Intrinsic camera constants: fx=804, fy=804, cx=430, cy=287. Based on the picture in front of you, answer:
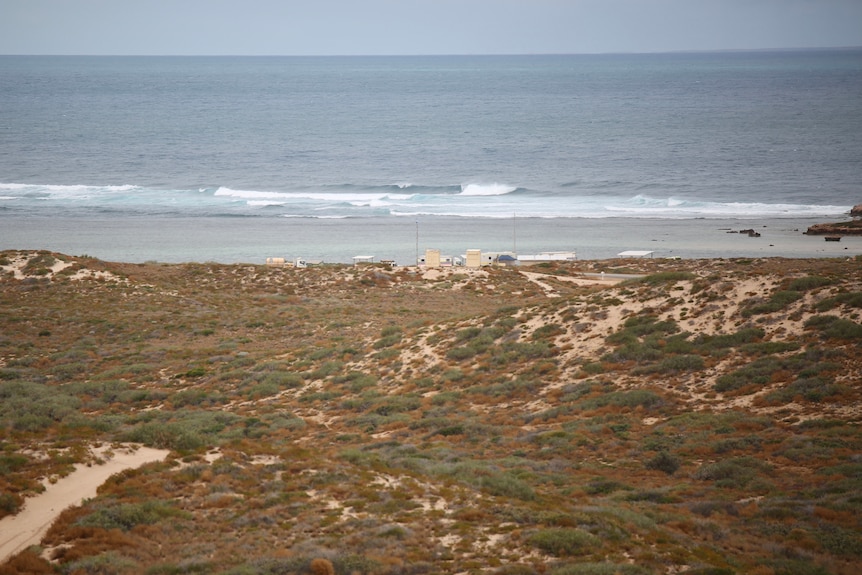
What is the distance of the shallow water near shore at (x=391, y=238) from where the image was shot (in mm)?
54969

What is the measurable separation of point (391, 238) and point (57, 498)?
4826 cm

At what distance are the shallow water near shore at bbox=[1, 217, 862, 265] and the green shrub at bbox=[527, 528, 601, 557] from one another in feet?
134

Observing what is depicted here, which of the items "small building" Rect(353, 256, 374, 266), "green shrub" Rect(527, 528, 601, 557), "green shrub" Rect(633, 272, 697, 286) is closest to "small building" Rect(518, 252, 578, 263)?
"small building" Rect(353, 256, 374, 266)

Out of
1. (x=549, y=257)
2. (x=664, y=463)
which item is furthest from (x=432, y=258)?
(x=664, y=463)

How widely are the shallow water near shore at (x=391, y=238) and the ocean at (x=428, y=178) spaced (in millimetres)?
263

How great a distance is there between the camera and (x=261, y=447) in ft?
58.0

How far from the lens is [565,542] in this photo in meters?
12.2

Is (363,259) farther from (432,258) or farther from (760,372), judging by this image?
(760,372)

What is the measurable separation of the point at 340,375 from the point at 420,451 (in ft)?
27.8

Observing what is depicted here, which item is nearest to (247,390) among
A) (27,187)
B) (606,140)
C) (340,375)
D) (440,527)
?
(340,375)

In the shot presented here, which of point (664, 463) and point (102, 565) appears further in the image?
point (664, 463)

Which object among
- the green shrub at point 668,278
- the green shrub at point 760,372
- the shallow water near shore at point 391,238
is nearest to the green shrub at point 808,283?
the green shrub at point 668,278

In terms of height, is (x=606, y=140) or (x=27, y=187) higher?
(x=606, y=140)

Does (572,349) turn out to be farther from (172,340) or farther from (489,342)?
(172,340)
